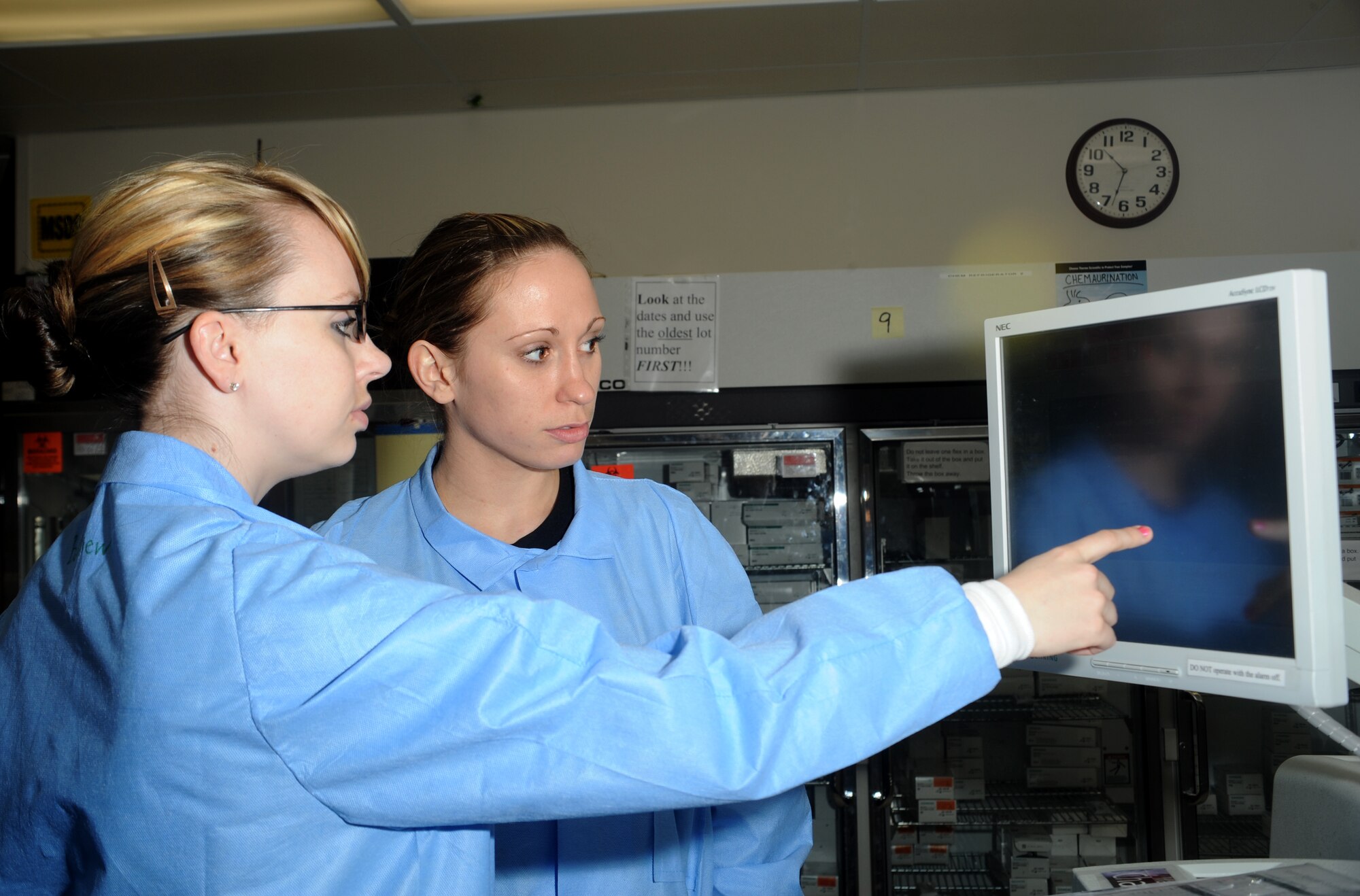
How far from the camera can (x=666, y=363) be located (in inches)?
129

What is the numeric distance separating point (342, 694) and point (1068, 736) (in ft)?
9.83

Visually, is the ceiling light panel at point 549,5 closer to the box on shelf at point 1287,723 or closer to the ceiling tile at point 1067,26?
the ceiling tile at point 1067,26

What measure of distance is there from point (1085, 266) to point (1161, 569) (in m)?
2.54

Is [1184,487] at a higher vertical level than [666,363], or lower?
lower

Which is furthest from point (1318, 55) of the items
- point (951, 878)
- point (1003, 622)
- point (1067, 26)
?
point (1003, 622)

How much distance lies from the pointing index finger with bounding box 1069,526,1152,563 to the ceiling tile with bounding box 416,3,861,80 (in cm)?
234

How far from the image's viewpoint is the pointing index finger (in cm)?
94

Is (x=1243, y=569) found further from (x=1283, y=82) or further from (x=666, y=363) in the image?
(x=1283, y=82)

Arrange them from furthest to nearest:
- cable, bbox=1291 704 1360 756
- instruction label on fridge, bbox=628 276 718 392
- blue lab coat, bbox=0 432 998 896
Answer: instruction label on fridge, bbox=628 276 718 392
cable, bbox=1291 704 1360 756
blue lab coat, bbox=0 432 998 896

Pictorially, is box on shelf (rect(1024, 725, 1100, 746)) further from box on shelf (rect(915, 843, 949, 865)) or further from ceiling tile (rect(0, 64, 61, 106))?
ceiling tile (rect(0, 64, 61, 106))

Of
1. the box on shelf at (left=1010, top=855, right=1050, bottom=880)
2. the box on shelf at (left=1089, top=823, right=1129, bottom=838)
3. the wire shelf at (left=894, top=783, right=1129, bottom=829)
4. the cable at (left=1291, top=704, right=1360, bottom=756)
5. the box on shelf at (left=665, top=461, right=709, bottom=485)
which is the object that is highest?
the box on shelf at (left=665, top=461, right=709, bottom=485)

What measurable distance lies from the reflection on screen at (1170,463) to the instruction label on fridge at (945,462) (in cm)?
195

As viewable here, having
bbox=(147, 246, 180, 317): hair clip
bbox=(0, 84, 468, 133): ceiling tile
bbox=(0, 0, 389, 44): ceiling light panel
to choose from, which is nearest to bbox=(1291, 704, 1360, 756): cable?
bbox=(147, 246, 180, 317): hair clip

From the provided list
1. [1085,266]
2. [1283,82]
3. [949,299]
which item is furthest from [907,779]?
[1283,82]
